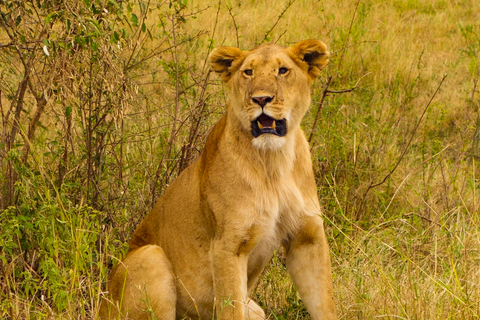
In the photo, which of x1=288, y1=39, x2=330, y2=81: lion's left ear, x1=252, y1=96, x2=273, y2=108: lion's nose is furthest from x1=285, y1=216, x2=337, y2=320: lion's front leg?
x1=288, y1=39, x2=330, y2=81: lion's left ear

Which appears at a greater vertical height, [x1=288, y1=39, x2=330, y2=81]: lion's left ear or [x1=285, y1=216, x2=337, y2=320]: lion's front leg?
[x1=288, y1=39, x2=330, y2=81]: lion's left ear

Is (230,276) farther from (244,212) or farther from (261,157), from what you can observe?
(261,157)

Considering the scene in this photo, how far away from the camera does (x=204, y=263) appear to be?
11.3ft

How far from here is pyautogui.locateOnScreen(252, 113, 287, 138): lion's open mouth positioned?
3117 millimetres

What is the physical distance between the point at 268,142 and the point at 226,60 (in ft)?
1.75

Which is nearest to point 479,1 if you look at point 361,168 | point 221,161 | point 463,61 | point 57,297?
point 463,61

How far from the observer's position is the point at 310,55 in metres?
3.36

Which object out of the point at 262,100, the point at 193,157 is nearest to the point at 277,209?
the point at 262,100

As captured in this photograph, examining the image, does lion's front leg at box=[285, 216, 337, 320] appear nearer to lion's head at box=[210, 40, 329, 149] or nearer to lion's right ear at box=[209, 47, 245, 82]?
lion's head at box=[210, 40, 329, 149]

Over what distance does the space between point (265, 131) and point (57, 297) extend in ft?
3.79

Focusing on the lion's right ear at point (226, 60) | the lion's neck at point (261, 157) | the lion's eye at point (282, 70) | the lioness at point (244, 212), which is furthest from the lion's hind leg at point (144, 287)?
the lion's eye at point (282, 70)

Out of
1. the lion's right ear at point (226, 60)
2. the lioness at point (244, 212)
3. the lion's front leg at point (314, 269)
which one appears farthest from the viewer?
the lion's right ear at point (226, 60)

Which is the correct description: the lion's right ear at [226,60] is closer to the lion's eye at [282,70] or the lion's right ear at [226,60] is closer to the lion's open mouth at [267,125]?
the lion's eye at [282,70]

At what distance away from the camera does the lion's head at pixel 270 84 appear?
10.1ft
